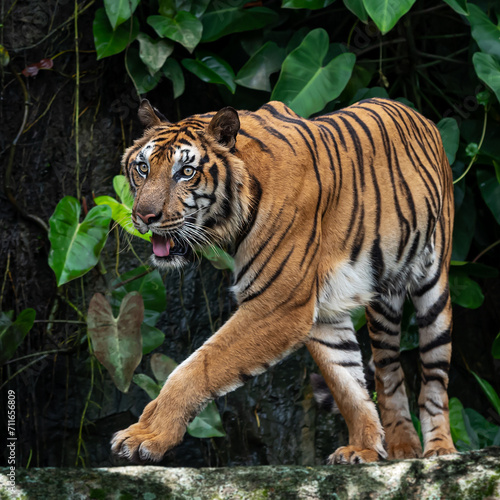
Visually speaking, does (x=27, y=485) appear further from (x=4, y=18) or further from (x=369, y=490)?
(x=4, y=18)

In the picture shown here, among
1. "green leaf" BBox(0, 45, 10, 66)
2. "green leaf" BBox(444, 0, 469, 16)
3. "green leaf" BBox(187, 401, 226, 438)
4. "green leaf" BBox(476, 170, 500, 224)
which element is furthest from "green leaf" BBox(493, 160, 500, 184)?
"green leaf" BBox(0, 45, 10, 66)

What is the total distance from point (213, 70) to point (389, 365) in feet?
6.39

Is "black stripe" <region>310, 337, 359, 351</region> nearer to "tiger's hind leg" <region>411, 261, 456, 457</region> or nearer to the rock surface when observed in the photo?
"tiger's hind leg" <region>411, 261, 456, 457</region>

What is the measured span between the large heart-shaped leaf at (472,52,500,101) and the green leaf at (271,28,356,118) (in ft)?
2.17

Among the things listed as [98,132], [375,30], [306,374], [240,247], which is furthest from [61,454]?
[375,30]

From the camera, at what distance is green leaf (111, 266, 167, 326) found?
3949mm

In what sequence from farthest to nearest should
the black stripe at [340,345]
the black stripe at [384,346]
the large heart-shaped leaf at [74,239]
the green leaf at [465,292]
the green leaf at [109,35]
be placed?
the green leaf at [465,292] → the green leaf at [109,35] → the black stripe at [384,346] → the large heart-shaped leaf at [74,239] → the black stripe at [340,345]

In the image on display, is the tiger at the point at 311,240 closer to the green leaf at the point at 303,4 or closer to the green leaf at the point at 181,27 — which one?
the green leaf at the point at 303,4

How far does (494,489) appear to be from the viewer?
81.4 inches

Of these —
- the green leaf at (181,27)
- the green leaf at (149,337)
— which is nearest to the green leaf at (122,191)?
the green leaf at (149,337)

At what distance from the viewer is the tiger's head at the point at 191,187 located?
2.53 metres

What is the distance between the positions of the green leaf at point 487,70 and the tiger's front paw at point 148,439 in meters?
2.53

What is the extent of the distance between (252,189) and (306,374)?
210 cm

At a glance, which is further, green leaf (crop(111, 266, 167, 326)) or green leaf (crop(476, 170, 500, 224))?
green leaf (crop(476, 170, 500, 224))
